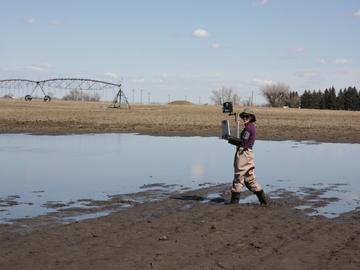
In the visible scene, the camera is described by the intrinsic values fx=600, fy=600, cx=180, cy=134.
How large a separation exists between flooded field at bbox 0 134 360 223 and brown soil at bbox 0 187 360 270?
39.3 inches

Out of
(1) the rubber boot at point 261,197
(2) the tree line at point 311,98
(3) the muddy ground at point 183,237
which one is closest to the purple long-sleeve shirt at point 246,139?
(1) the rubber boot at point 261,197

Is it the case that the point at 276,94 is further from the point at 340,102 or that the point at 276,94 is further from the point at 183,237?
the point at 183,237

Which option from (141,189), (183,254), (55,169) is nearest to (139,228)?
(183,254)

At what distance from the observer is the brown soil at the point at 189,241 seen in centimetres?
690

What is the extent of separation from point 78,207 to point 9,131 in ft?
80.2

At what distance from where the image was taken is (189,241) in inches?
314

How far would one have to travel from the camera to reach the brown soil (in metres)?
6.90

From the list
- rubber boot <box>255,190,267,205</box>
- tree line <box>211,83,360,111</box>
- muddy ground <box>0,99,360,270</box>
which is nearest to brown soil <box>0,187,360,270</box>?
muddy ground <box>0,99,360,270</box>

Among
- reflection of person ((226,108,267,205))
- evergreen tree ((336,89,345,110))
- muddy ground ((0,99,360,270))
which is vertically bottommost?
muddy ground ((0,99,360,270))

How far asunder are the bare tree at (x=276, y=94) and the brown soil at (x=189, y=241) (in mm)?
167386

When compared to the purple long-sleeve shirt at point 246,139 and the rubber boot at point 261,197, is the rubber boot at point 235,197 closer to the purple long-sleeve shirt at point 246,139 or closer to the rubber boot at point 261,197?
the rubber boot at point 261,197

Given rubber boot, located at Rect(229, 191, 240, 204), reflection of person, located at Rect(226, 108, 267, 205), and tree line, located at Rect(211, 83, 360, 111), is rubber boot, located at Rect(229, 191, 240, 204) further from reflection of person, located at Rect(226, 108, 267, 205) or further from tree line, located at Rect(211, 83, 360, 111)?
tree line, located at Rect(211, 83, 360, 111)

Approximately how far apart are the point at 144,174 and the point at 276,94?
16392 centimetres

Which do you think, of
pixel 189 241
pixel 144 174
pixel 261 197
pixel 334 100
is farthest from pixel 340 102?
pixel 189 241
